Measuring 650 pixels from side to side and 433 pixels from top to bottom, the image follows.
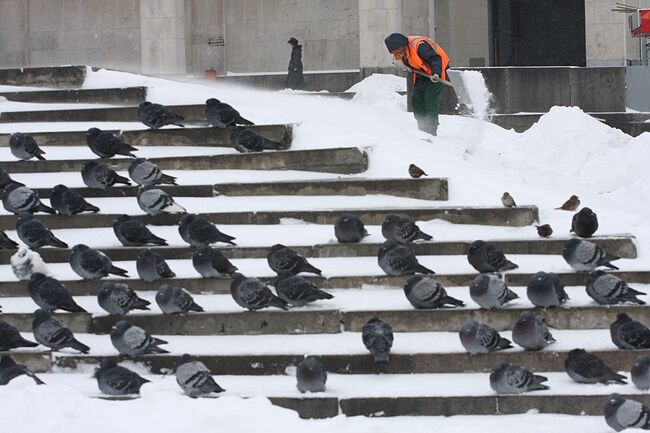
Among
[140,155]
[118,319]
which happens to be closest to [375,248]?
[118,319]

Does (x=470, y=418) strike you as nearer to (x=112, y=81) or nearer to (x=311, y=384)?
(x=311, y=384)

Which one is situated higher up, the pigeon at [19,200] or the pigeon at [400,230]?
the pigeon at [19,200]

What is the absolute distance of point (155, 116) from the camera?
538 inches

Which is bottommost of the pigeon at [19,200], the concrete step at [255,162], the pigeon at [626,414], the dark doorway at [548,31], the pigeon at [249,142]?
the pigeon at [626,414]

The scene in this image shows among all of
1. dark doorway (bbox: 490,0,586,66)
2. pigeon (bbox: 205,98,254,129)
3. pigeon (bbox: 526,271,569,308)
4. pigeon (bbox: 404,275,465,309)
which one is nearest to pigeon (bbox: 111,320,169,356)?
pigeon (bbox: 404,275,465,309)

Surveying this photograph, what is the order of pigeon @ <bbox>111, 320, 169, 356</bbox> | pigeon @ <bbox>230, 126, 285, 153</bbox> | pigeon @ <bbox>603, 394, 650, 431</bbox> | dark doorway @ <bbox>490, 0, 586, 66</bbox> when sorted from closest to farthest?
pigeon @ <bbox>603, 394, 650, 431</bbox>
pigeon @ <bbox>111, 320, 169, 356</bbox>
pigeon @ <bbox>230, 126, 285, 153</bbox>
dark doorway @ <bbox>490, 0, 586, 66</bbox>

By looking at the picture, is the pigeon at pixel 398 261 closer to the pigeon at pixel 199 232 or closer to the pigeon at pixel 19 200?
the pigeon at pixel 199 232

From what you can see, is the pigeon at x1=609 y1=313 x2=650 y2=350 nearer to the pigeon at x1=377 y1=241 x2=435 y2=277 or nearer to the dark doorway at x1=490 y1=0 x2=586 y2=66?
the pigeon at x1=377 y1=241 x2=435 y2=277

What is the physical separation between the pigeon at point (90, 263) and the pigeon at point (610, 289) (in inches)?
147

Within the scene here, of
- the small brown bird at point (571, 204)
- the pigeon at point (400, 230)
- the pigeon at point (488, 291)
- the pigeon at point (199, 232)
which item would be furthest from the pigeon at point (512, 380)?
the small brown bird at point (571, 204)

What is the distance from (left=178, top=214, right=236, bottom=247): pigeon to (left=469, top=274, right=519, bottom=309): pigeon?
2.36 metres

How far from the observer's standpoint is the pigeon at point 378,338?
918cm

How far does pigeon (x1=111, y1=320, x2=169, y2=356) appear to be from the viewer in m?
9.47

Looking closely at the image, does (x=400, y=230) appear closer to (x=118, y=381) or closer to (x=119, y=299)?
(x=119, y=299)
